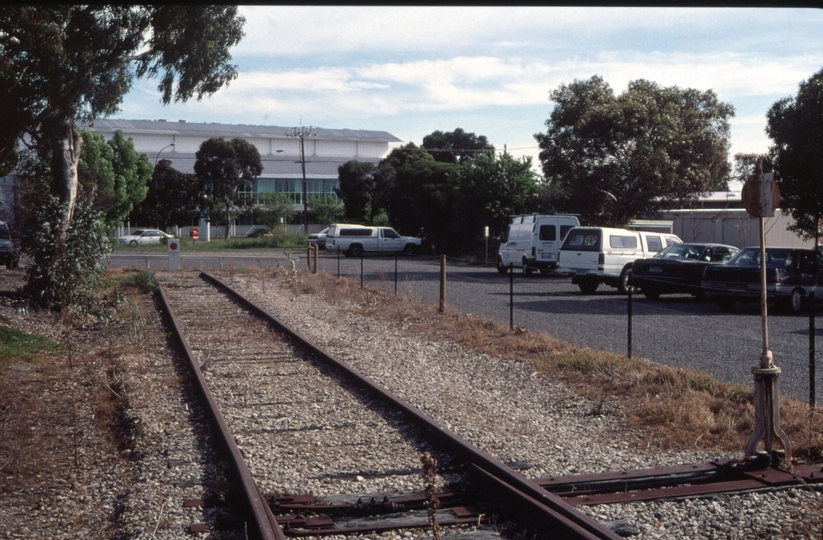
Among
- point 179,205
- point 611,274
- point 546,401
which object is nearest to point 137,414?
point 546,401

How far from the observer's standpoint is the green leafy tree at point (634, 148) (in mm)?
32719

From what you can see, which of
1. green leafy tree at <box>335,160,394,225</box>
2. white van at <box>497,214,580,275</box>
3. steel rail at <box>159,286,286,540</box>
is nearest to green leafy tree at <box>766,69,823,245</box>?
white van at <box>497,214,580,275</box>

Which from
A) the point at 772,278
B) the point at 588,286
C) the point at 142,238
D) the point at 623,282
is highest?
the point at 142,238

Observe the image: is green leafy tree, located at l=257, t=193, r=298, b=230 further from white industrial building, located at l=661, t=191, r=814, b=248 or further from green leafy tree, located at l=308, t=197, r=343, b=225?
white industrial building, located at l=661, t=191, r=814, b=248

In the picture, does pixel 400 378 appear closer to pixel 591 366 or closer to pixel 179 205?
pixel 591 366

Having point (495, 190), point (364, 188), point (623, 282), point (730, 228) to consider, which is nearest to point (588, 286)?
point (623, 282)

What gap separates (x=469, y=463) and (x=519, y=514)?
3.50 ft

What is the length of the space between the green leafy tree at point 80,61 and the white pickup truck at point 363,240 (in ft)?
93.5

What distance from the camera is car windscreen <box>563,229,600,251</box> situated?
23.2 meters

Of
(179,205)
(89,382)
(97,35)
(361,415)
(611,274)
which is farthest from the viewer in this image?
(179,205)

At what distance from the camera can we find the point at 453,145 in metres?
80.4

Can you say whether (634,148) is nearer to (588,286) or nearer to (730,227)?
(730,227)

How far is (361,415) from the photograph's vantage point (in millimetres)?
8297

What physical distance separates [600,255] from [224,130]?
75.8 metres
